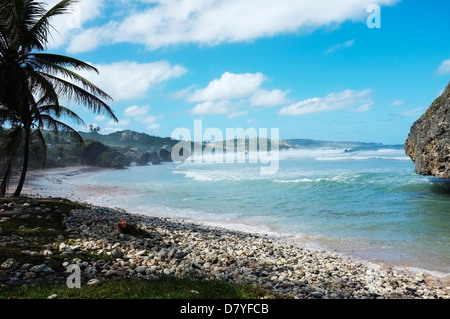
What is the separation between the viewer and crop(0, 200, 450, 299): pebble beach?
7340 mm

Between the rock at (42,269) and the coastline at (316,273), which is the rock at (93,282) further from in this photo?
the coastline at (316,273)

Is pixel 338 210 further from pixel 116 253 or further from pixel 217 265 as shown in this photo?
pixel 116 253

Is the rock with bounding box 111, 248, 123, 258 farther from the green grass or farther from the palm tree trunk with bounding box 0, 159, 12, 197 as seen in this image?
the palm tree trunk with bounding box 0, 159, 12, 197

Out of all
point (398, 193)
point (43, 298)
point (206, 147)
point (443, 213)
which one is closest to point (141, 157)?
point (206, 147)

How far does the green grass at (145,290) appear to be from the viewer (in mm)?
5715

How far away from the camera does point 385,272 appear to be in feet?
34.4

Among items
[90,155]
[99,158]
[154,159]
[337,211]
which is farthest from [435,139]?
[154,159]

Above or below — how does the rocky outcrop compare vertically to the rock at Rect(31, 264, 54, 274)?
above

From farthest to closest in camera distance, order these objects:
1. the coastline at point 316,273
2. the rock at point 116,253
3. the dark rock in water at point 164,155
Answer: the dark rock in water at point 164,155, the rock at point 116,253, the coastline at point 316,273

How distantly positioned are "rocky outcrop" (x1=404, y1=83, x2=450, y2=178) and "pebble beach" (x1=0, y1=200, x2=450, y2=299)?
16271mm

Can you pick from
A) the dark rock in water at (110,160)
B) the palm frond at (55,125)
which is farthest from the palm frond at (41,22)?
the dark rock in water at (110,160)

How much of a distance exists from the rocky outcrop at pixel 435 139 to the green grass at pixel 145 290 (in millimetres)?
22787

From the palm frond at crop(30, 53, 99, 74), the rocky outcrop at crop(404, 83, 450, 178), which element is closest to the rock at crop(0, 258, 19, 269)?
the palm frond at crop(30, 53, 99, 74)
